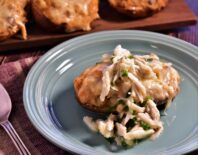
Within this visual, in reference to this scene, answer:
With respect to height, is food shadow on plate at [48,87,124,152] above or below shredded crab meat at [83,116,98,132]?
below

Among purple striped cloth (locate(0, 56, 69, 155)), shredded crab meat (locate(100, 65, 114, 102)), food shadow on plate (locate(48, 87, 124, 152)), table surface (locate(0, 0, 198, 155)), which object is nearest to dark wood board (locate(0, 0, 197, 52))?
table surface (locate(0, 0, 198, 155))

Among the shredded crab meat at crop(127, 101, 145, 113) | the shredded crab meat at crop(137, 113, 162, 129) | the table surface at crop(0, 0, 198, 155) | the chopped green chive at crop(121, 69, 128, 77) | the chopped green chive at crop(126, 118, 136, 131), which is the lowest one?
the table surface at crop(0, 0, 198, 155)

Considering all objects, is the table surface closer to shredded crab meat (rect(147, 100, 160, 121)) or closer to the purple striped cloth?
the purple striped cloth

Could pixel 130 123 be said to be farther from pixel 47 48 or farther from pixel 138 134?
pixel 47 48

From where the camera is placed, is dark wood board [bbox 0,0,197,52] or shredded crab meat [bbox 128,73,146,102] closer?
shredded crab meat [bbox 128,73,146,102]

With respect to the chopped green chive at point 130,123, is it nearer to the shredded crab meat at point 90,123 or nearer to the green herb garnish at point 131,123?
the green herb garnish at point 131,123

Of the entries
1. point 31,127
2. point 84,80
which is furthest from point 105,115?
point 31,127

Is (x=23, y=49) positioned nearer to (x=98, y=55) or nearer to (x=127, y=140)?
(x=98, y=55)
